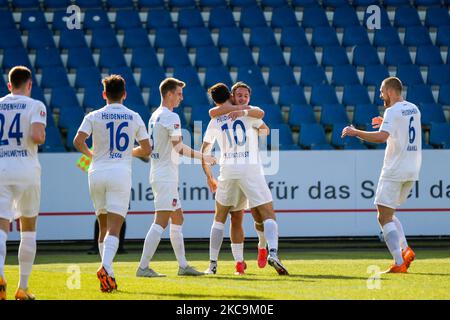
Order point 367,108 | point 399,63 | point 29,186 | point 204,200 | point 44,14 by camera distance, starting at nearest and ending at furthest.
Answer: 1. point 29,186
2. point 204,200
3. point 367,108
4. point 399,63
5. point 44,14

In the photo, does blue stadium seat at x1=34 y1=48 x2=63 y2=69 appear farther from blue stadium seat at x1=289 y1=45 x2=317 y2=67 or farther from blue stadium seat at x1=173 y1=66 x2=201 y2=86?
blue stadium seat at x1=289 y1=45 x2=317 y2=67

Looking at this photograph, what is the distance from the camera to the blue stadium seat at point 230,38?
77.3 ft

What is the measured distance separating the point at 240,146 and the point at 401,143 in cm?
200

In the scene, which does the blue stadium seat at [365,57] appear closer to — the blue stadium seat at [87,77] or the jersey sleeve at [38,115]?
the blue stadium seat at [87,77]

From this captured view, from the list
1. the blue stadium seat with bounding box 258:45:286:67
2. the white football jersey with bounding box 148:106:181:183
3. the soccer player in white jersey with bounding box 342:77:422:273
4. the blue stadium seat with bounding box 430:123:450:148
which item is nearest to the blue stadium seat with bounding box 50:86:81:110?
the blue stadium seat with bounding box 258:45:286:67

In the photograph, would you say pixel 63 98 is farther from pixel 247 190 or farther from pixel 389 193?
pixel 389 193

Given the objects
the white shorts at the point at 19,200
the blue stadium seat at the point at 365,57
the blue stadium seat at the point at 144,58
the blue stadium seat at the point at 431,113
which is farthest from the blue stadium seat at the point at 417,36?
the white shorts at the point at 19,200

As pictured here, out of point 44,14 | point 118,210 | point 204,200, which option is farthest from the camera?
point 44,14

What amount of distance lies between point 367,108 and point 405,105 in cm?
938

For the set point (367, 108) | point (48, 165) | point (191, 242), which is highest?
point (367, 108)

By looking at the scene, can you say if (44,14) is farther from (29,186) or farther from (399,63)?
(29,186)

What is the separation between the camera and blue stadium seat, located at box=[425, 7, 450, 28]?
24.2 meters

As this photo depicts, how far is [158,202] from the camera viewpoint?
38.1ft
